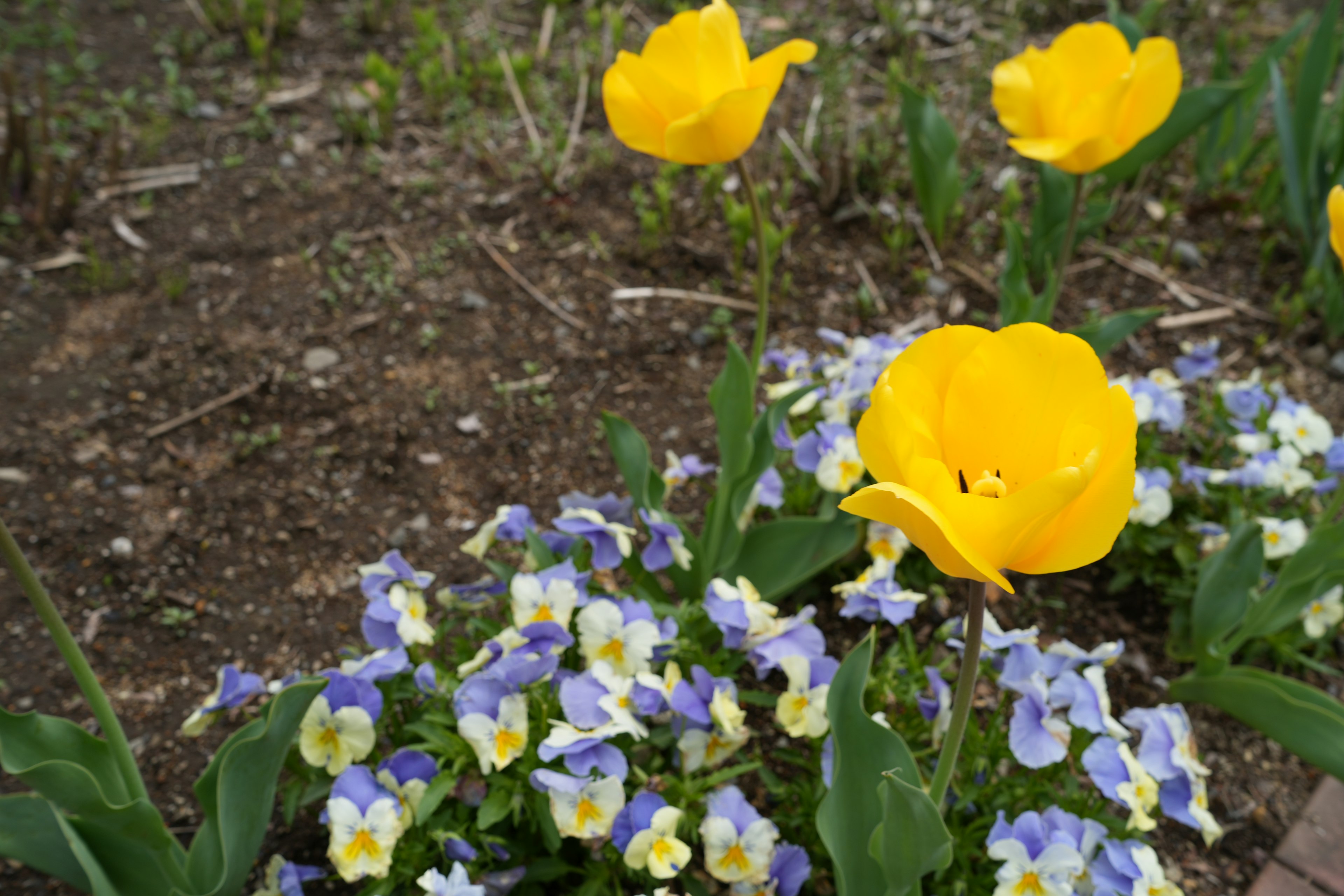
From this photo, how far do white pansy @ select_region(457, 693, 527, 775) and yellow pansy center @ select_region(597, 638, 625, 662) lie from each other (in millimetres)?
140

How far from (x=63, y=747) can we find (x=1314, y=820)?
6.36ft

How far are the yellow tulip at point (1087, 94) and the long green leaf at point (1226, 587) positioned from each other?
68 centimetres

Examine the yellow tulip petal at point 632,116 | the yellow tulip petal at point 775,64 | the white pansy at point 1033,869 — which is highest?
the yellow tulip petal at point 775,64

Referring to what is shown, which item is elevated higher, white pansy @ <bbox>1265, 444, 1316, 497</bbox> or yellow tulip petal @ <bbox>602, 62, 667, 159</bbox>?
yellow tulip petal @ <bbox>602, 62, 667, 159</bbox>

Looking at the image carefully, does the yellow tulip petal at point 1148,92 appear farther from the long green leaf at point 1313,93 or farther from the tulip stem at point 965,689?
the long green leaf at point 1313,93

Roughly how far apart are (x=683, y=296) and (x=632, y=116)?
1340 millimetres

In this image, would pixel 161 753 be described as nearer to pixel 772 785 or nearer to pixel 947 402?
pixel 772 785

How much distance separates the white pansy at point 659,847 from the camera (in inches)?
45.1

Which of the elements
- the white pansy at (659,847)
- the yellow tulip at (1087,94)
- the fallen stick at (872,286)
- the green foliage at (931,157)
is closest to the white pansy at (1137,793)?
the white pansy at (659,847)

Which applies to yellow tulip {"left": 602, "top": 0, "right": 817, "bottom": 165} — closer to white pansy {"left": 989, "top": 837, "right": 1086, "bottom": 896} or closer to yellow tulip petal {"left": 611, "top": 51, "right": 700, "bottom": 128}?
yellow tulip petal {"left": 611, "top": 51, "right": 700, "bottom": 128}

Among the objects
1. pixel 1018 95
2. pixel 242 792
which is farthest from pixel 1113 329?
pixel 242 792

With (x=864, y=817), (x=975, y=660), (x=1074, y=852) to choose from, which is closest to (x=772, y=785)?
(x=864, y=817)

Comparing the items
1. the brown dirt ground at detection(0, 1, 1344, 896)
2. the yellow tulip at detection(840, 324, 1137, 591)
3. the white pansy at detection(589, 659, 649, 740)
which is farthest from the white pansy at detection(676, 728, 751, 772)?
the yellow tulip at detection(840, 324, 1137, 591)

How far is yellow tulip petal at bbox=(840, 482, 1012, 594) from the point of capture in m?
0.69
